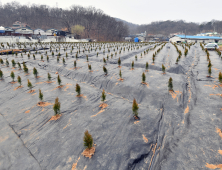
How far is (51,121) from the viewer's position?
3.73 m

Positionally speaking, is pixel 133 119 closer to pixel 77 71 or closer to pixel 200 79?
pixel 200 79

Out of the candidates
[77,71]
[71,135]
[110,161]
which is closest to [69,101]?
[71,135]

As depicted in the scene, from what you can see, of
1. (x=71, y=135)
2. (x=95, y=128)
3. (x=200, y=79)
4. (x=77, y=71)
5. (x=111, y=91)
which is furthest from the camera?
(x=77, y=71)

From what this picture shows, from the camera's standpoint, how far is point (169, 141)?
9.71 ft

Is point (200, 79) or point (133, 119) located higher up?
point (200, 79)

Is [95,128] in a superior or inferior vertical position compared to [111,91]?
inferior

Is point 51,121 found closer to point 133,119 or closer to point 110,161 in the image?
point 110,161

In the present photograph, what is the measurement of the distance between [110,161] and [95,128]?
3.51ft

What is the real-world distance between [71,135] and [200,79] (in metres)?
6.89

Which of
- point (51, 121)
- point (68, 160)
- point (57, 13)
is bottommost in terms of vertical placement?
point (68, 160)

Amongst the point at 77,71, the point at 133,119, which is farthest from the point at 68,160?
the point at 77,71

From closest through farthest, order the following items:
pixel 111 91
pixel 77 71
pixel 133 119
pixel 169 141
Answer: pixel 169 141
pixel 133 119
pixel 111 91
pixel 77 71

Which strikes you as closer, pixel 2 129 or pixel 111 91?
pixel 2 129

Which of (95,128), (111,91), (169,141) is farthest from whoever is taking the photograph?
(111,91)
